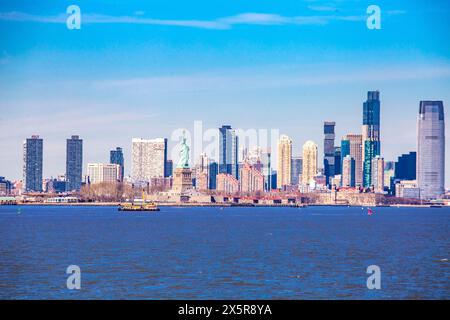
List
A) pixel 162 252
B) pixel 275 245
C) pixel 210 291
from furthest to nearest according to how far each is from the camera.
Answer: pixel 275 245
pixel 162 252
pixel 210 291

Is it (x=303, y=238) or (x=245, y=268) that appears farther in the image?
(x=303, y=238)
